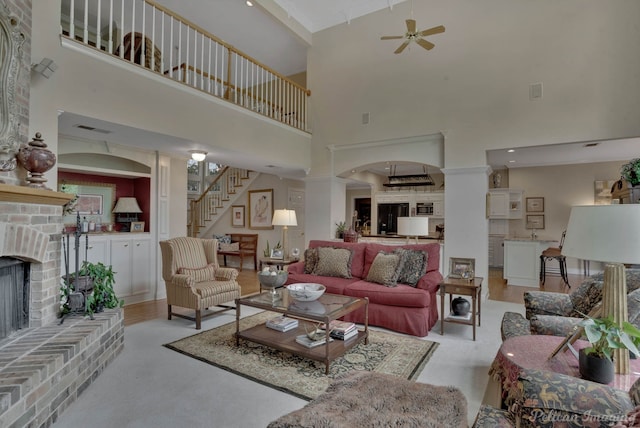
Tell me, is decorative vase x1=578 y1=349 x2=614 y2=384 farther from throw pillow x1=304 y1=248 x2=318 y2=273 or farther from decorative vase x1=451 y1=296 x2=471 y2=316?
throw pillow x1=304 y1=248 x2=318 y2=273

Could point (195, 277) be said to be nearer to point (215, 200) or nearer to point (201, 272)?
point (201, 272)

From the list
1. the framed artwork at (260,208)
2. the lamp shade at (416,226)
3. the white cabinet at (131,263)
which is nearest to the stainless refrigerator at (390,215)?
the framed artwork at (260,208)

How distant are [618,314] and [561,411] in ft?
2.69

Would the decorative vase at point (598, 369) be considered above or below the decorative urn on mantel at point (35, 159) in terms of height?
below

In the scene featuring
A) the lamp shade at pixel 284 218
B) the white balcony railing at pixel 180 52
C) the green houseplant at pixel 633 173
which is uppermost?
the white balcony railing at pixel 180 52

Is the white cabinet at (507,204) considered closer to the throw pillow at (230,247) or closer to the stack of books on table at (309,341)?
the throw pillow at (230,247)

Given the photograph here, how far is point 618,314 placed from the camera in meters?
1.61

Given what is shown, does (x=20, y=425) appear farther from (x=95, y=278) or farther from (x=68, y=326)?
(x=95, y=278)

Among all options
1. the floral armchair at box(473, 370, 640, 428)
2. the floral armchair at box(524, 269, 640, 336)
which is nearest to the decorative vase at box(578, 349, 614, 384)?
the floral armchair at box(473, 370, 640, 428)

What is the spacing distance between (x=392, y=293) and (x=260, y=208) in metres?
5.41

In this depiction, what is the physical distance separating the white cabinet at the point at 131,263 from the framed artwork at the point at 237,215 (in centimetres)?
350

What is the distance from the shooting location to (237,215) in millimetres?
8836

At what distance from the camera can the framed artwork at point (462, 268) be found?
396 centimetres

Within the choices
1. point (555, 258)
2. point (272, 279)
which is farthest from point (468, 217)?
point (272, 279)
